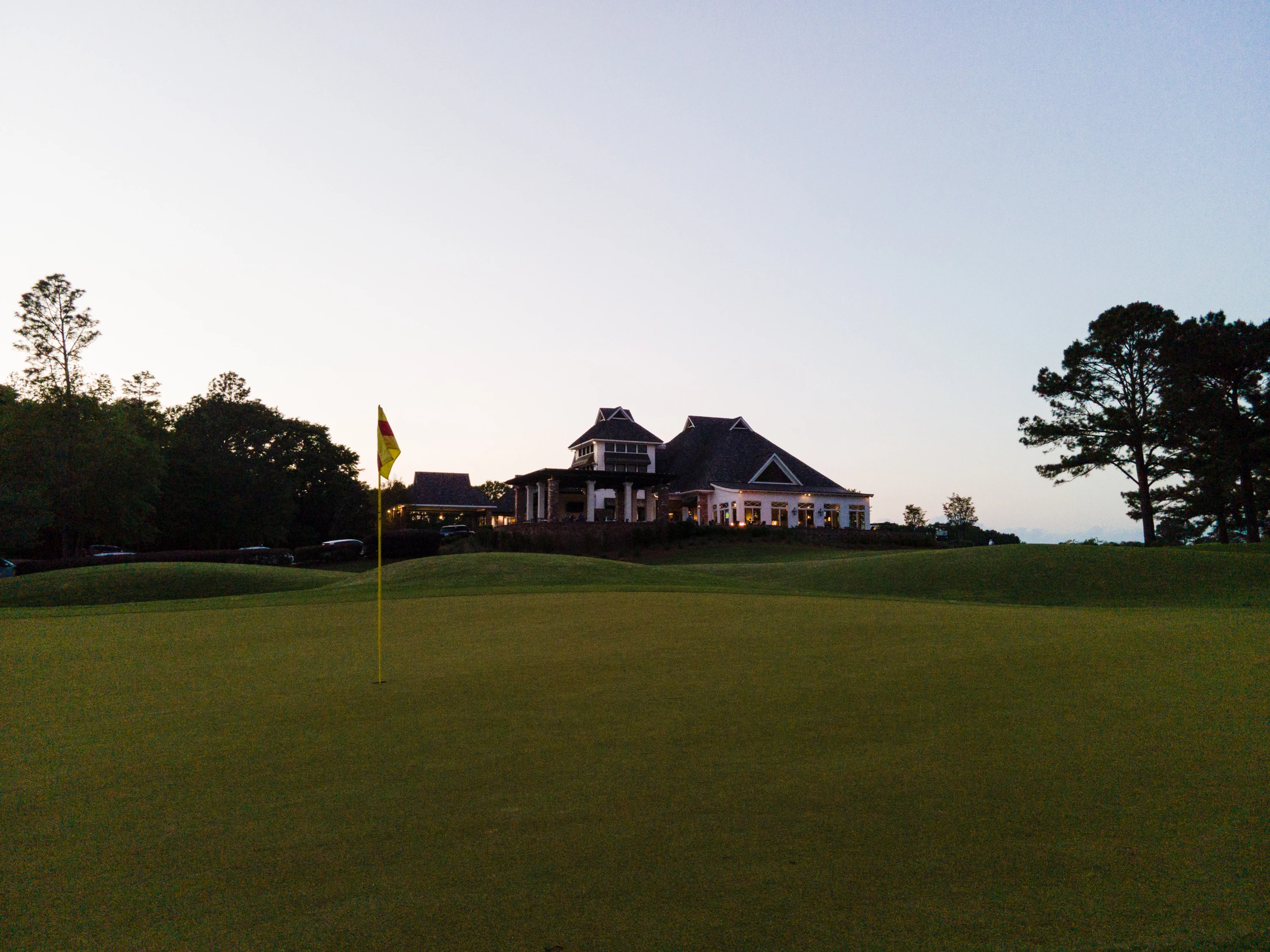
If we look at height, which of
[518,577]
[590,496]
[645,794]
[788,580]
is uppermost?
[590,496]

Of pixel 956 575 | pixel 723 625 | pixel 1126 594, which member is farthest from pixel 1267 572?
pixel 723 625

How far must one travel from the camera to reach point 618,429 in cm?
6300

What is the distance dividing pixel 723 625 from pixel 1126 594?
58.1ft

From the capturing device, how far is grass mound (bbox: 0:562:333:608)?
22281 millimetres

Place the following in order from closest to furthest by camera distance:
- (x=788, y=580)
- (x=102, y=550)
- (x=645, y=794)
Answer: (x=645, y=794)
(x=788, y=580)
(x=102, y=550)

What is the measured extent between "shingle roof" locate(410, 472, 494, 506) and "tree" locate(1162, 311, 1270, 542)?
6038 cm

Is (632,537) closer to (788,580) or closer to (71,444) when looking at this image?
(788,580)

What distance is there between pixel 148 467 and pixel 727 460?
39509mm

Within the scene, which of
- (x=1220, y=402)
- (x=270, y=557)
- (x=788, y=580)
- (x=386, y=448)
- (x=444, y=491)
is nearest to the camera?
(x=386, y=448)

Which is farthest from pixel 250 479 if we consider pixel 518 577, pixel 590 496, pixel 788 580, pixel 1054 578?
pixel 1054 578

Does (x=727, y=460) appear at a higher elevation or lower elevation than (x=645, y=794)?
higher

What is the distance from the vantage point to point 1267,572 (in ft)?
82.5

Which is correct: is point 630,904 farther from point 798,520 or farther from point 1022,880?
point 798,520

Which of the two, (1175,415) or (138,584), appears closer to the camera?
(138,584)
